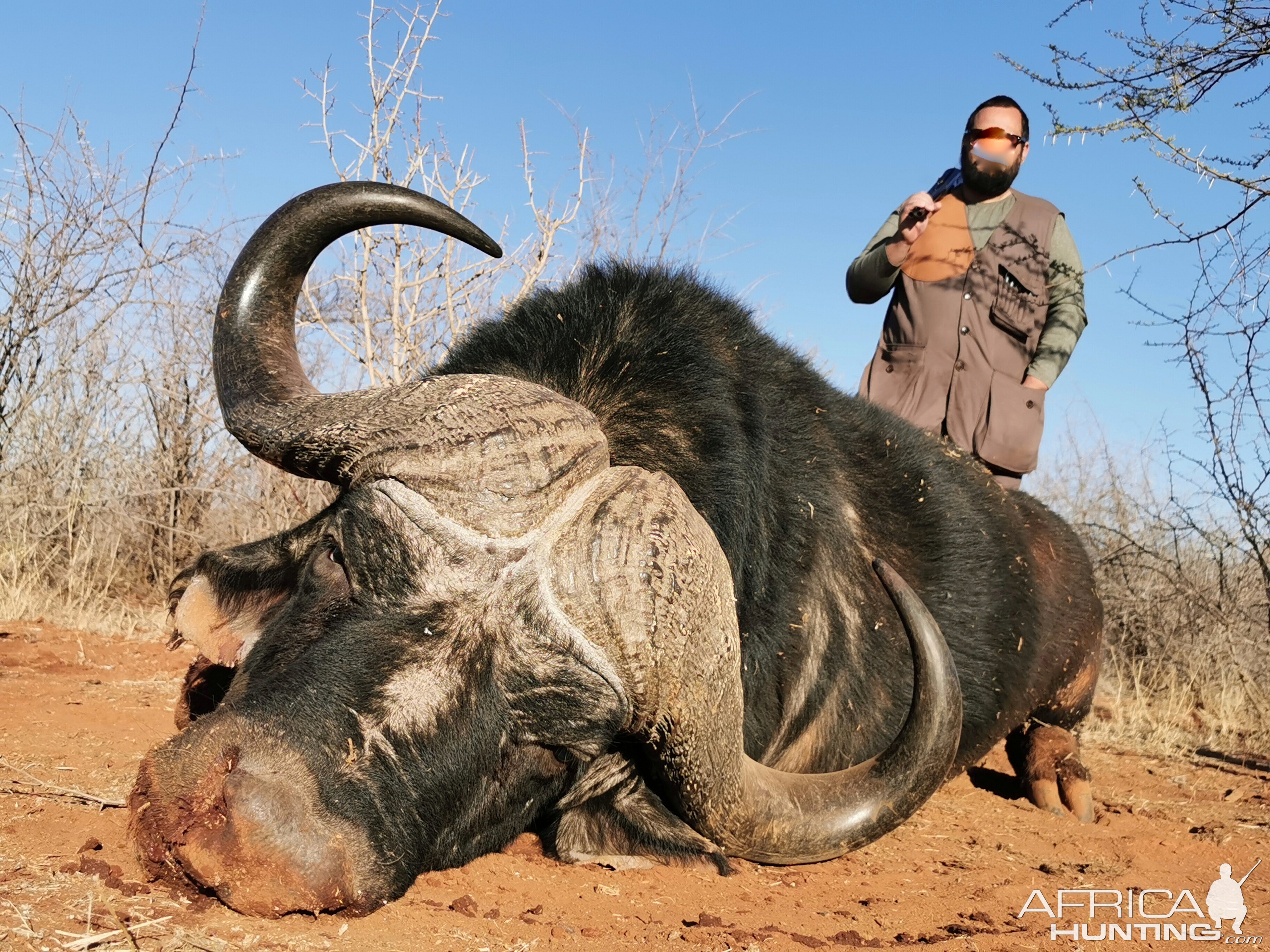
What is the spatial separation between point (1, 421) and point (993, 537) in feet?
21.3

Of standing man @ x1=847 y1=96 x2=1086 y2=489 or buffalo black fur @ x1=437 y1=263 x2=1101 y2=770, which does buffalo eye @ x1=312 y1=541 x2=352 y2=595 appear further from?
standing man @ x1=847 y1=96 x2=1086 y2=489

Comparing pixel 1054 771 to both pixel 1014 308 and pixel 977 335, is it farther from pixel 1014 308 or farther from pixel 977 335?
pixel 1014 308

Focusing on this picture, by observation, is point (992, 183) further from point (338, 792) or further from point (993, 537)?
point (338, 792)

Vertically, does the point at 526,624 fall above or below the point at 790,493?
below

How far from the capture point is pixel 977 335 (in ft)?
17.4

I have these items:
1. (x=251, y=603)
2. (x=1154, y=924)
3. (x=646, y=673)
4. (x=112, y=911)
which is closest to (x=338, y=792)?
(x=112, y=911)

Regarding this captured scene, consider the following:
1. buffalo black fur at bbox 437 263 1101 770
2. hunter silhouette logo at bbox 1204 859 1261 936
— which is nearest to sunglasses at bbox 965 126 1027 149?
buffalo black fur at bbox 437 263 1101 770

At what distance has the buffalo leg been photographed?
15.2 ft

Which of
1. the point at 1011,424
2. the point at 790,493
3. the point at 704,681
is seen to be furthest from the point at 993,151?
the point at 704,681

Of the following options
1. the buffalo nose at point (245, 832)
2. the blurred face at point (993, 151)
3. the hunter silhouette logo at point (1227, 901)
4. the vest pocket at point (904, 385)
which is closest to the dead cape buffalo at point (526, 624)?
the buffalo nose at point (245, 832)

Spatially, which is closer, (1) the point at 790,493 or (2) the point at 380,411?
(2) the point at 380,411

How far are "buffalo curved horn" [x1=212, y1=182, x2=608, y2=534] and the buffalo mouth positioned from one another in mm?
700

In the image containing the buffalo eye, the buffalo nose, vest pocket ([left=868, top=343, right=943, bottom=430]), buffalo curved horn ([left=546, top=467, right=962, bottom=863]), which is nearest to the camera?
the buffalo nose
